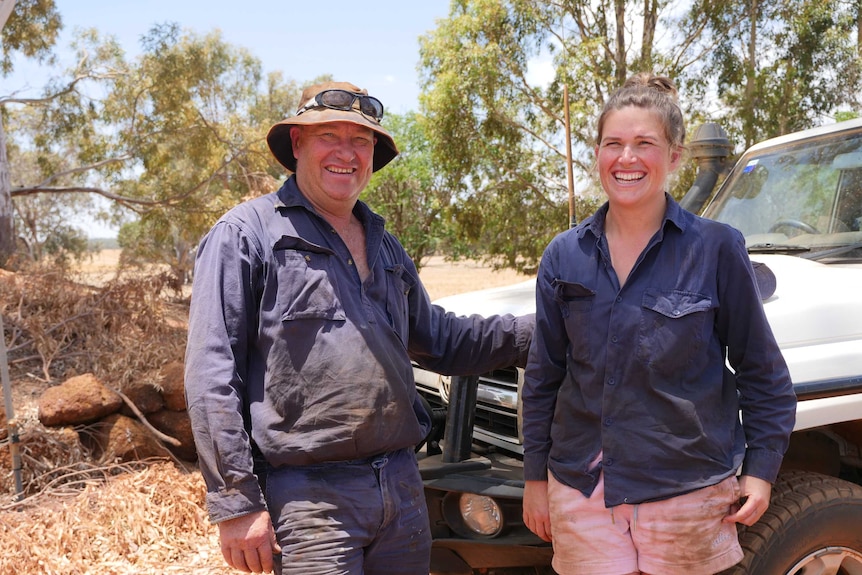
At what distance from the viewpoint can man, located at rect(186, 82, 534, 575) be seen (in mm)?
2180

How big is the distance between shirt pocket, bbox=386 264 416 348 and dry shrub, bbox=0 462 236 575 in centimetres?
243

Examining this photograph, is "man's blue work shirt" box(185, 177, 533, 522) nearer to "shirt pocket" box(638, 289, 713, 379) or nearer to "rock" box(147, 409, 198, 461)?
"shirt pocket" box(638, 289, 713, 379)

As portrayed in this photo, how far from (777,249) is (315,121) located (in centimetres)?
228

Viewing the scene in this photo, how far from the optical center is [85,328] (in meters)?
6.64

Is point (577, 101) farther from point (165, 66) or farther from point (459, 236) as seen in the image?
point (165, 66)

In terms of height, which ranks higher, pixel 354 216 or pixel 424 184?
pixel 424 184

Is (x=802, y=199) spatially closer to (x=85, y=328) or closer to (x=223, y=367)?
(x=223, y=367)

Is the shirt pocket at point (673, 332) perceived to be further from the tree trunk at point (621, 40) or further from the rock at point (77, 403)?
the tree trunk at point (621, 40)

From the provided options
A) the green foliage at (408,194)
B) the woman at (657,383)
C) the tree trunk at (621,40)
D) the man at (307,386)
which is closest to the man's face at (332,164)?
the man at (307,386)

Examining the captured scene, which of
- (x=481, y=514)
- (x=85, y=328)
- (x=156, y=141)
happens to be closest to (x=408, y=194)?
(x=156, y=141)

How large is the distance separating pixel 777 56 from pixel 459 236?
624 cm

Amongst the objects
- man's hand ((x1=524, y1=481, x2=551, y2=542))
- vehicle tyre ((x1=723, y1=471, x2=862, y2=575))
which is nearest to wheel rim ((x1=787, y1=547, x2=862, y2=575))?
vehicle tyre ((x1=723, y1=471, x2=862, y2=575))

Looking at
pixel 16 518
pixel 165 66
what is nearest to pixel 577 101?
pixel 165 66

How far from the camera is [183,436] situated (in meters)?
5.84
